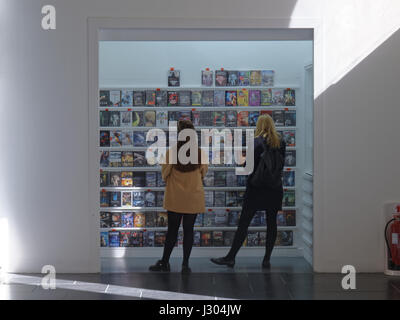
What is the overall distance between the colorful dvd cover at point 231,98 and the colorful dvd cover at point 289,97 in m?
0.60

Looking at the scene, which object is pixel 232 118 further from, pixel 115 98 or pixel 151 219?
pixel 151 219

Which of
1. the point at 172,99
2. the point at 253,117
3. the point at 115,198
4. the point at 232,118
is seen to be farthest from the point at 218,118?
the point at 115,198

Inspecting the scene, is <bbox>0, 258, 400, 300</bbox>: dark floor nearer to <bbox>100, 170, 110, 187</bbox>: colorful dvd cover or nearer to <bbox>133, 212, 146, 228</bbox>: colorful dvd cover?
<bbox>133, 212, 146, 228</bbox>: colorful dvd cover

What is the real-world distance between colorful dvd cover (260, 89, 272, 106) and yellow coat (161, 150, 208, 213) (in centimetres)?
155

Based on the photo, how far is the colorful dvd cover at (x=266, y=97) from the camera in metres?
8.60

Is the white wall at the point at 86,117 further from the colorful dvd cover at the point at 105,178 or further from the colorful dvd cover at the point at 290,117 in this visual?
the colorful dvd cover at the point at 105,178

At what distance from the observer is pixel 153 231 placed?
8.76m

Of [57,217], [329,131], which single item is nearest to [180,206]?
[57,217]

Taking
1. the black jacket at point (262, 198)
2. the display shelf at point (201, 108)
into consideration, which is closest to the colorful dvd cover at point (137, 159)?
the display shelf at point (201, 108)

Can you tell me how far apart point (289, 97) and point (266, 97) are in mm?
279

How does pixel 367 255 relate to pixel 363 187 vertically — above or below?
below

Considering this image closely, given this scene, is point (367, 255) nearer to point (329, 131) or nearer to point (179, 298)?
point (329, 131)

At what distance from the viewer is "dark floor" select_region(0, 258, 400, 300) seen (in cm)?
646
